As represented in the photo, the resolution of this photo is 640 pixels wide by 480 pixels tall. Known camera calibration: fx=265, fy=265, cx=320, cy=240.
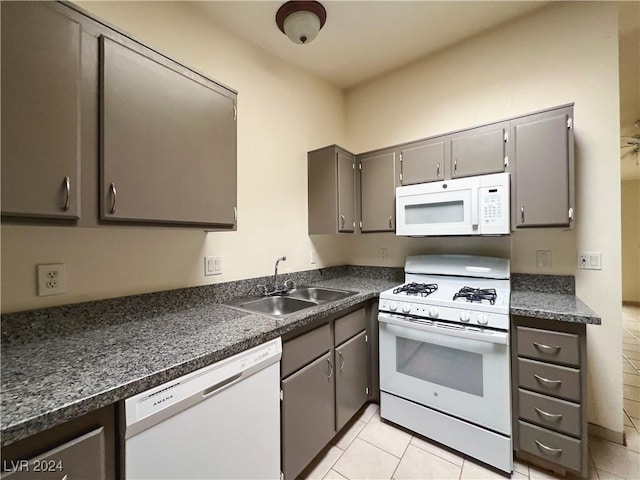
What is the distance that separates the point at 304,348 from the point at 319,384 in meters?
0.27

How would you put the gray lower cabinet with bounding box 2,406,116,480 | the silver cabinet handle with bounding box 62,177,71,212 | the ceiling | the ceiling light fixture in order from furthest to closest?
the ceiling < the ceiling light fixture < the silver cabinet handle with bounding box 62,177,71,212 < the gray lower cabinet with bounding box 2,406,116,480

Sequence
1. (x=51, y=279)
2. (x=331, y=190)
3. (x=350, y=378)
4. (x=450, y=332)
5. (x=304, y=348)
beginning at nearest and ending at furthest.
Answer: (x=51, y=279) < (x=304, y=348) < (x=450, y=332) < (x=350, y=378) < (x=331, y=190)

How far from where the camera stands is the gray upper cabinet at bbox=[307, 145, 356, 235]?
220cm

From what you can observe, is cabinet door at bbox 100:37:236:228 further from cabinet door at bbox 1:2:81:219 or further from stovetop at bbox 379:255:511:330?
stovetop at bbox 379:255:511:330

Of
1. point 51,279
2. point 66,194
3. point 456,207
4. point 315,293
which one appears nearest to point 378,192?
point 456,207

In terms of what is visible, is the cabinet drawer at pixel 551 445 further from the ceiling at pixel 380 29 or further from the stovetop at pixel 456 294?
the ceiling at pixel 380 29

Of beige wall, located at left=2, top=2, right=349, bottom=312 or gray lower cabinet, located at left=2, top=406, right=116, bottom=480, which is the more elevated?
beige wall, located at left=2, top=2, right=349, bottom=312

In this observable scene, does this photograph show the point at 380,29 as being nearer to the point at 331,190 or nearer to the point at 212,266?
the point at 331,190

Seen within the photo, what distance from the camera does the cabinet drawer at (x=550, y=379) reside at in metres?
1.32

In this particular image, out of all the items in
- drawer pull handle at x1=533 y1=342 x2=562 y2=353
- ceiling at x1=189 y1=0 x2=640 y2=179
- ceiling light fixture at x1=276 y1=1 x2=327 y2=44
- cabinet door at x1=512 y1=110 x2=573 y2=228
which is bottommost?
drawer pull handle at x1=533 y1=342 x2=562 y2=353

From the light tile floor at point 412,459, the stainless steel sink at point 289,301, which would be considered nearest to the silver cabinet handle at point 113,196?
the stainless steel sink at point 289,301

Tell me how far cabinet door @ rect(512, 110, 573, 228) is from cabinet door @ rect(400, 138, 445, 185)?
17.5 inches

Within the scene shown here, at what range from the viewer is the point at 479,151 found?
1785 millimetres

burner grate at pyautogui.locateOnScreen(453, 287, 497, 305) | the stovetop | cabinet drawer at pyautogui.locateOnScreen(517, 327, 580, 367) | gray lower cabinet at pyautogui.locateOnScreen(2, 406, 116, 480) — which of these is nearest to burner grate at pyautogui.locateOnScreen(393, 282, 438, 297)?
the stovetop
